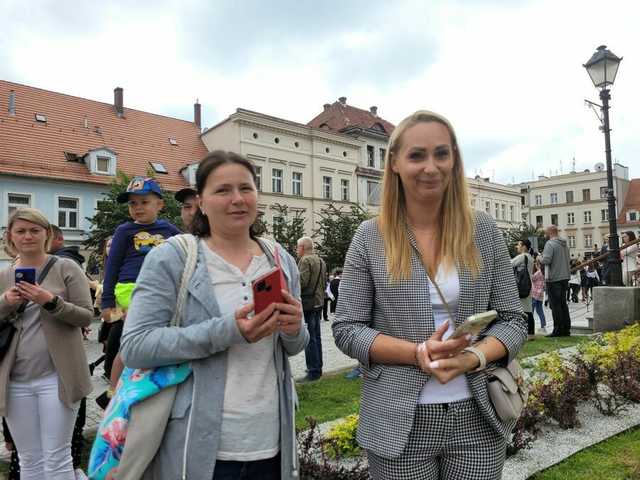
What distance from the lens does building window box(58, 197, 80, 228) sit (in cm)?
Result: 2744

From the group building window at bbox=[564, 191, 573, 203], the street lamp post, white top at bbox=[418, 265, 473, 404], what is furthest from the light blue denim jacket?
building window at bbox=[564, 191, 573, 203]

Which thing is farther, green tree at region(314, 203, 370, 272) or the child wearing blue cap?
green tree at region(314, 203, 370, 272)

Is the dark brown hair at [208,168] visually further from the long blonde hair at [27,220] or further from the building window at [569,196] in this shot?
the building window at [569,196]

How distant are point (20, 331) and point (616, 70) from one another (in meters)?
11.2

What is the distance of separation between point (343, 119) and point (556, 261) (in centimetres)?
3518

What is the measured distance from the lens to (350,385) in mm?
6766

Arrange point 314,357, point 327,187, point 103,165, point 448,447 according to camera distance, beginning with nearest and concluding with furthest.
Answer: point 448,447, point 314,357, point 103,165, point 327,187

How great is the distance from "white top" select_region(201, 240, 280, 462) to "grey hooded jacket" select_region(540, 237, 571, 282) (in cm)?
909

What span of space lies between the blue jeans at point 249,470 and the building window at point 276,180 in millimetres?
34108

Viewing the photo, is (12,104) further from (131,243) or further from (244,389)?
(244,389)

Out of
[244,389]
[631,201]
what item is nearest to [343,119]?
[244,389]

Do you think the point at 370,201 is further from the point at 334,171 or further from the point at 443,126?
the point at 443,126

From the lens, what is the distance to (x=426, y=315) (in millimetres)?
1905

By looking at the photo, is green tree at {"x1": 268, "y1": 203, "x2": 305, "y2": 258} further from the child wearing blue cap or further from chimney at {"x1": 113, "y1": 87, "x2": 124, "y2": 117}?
the child wearing blue cap
